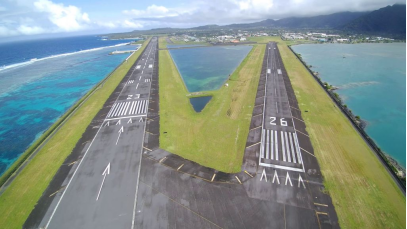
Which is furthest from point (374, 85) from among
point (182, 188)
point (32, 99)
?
point (32, 99)

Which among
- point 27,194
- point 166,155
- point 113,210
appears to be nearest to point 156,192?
point 113,210

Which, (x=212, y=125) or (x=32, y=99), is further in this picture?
(x=32, y=99)

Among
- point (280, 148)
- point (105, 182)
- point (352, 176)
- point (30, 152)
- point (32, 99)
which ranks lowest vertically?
point (105, 182)

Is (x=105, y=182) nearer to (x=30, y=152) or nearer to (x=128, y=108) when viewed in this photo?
(x=30, y=152)

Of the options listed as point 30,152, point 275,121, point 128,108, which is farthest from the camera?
point 128,108

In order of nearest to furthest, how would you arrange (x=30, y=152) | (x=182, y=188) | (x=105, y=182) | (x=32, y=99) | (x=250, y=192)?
(x=250, y=192)
(x=182, y=188)
(x=105, y=182)
(x=30, y=152)
(x=32, y=99)

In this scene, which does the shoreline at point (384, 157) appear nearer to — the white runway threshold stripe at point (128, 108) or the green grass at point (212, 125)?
the green grass at point (212, 125)

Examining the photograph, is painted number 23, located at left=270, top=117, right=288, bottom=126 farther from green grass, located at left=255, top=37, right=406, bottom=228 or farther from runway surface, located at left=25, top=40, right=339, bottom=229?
green grass, located at left=255, top=37, right=406, bottom=228

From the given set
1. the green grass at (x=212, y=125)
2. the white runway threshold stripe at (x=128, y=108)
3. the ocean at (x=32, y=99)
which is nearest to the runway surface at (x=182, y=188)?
the green grass at (x=212, y=125)
